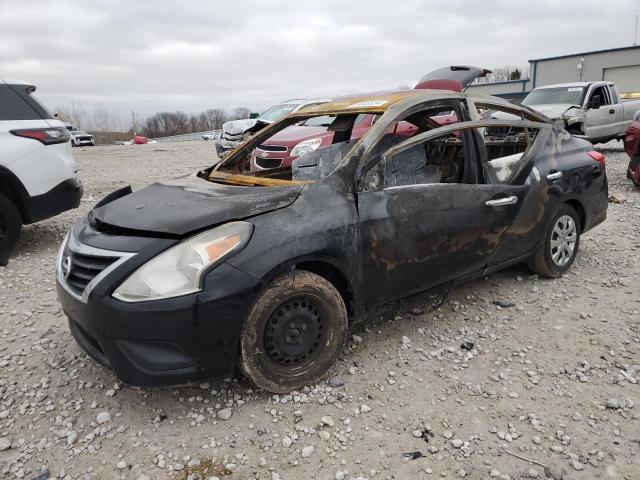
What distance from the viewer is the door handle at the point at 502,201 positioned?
3551 millimetres

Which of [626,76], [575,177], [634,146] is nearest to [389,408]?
[575,177]

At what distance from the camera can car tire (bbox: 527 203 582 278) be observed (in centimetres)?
418

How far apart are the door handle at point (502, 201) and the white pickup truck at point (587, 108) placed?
28.5 ft

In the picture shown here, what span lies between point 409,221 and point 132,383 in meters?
1.80

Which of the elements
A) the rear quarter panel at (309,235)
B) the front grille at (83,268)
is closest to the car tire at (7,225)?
the front grille at (83,268)

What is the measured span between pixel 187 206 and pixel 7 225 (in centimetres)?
337

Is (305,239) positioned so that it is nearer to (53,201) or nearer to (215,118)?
(53,201)

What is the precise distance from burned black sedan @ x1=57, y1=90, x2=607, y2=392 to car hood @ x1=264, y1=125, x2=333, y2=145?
10.4 feet

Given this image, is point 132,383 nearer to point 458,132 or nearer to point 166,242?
point 166,242

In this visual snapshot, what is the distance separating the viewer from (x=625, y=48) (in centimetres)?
3145

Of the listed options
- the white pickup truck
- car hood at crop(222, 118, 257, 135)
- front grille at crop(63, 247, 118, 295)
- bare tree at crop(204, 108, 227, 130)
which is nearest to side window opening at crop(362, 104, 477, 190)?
front grille at crop(63, 247, 118, 295)

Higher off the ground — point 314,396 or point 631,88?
point 631,88

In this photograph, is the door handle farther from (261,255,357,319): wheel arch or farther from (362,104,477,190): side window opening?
(261,255,357,319): wheel arch

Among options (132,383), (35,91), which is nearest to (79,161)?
(35,91)
